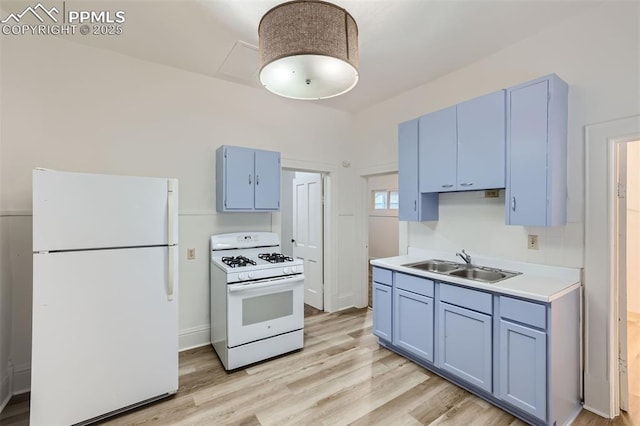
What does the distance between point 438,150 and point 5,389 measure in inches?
161

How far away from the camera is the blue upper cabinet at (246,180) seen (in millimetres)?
3021

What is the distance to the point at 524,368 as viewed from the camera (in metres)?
1.96

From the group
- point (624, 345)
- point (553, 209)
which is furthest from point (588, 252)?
point (624, 345)

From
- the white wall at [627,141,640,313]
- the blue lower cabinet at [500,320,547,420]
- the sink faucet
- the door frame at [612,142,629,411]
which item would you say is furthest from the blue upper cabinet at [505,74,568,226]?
the white wall at [627,141,640,313]

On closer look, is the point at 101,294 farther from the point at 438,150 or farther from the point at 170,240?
the point at 438,150

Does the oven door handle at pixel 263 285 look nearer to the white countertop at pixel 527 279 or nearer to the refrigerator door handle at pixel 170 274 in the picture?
the refrigerator door handle at pixel 170 274

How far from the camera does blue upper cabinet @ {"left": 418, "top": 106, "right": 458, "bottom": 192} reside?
2.69 metres

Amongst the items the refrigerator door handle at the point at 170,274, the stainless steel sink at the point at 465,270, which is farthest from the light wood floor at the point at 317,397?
the stainless steel sink at the point at 465,270

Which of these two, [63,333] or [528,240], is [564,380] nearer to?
[528,240]

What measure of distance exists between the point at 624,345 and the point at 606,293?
45 centimetres

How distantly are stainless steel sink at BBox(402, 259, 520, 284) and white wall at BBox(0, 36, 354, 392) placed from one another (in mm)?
1898

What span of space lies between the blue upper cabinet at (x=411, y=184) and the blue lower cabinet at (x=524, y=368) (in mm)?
1305

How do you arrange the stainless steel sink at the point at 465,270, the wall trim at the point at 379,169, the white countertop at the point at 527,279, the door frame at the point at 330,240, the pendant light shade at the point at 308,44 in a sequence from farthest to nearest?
the door frame at the point at 330,240 → the wall trim at the point at 379,169 → the stainless steel sink at the point at 465,270 → the white countertop at the point at 527,279 → the pendant light shade at the point at 308,44

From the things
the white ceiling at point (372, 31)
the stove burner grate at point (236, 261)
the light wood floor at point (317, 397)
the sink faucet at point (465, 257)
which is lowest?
the light wood floor at point (317, 397)
